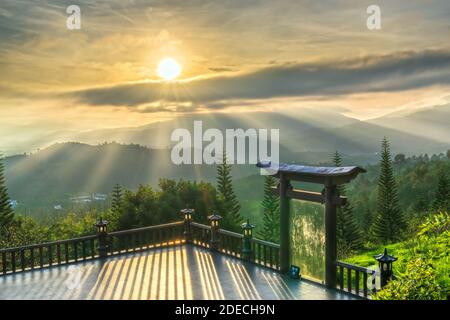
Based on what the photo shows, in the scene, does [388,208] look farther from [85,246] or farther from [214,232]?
[85,246]

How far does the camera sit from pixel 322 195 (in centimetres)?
919

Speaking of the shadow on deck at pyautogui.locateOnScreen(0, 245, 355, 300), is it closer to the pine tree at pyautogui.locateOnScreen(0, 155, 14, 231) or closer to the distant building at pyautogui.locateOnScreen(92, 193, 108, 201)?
the pine tree at pyautogui.locateOnScreen(0, 155, 14, 231)

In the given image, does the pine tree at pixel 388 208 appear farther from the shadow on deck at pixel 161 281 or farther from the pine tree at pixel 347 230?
the shadow on deck at pixel 161 281

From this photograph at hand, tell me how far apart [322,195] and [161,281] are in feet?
11.9

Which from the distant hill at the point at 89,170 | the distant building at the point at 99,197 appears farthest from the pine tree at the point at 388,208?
the distant building at the point at 99,197

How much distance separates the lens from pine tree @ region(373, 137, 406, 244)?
3504 centimetres

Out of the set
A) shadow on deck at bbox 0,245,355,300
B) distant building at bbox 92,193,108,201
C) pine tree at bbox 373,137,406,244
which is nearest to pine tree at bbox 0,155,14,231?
shadow on deck at bbox 0,245,355,300

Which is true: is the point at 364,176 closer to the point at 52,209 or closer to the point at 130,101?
the point at 130,101

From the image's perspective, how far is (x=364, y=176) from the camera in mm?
76562

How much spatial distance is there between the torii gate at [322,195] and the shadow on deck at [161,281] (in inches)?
18.8

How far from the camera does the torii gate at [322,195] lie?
29.2 feet

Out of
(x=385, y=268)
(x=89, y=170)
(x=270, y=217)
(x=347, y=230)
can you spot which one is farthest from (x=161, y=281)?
(x=89, y=170)

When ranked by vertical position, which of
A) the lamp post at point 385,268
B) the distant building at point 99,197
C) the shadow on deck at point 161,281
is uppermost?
the lamp post at point 385,268
